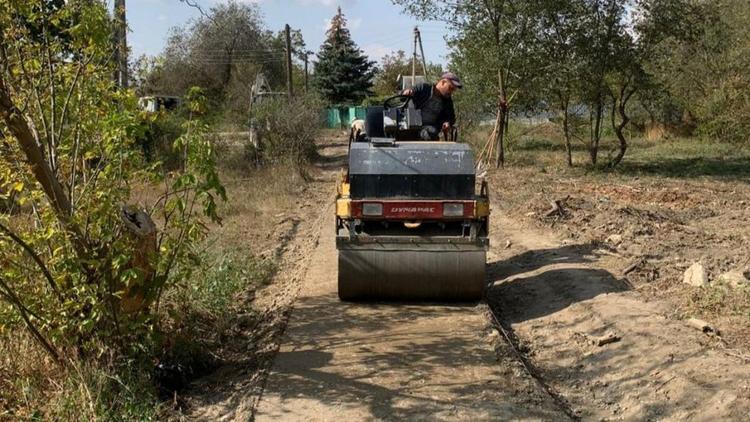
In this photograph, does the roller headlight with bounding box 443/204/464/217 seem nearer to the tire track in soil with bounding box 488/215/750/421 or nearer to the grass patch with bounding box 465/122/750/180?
the tire track in soil with bounding box 488/215/750/421

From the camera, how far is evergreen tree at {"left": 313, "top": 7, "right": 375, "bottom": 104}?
58156mm

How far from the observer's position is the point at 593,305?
752 cm

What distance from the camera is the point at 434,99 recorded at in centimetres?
885

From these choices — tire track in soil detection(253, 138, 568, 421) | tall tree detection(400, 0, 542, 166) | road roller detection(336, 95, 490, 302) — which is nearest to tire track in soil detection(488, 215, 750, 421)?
tire track in soil detection(253, 138, 568, 421)

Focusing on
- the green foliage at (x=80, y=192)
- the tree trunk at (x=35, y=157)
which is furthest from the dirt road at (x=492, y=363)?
the tree trunk at (x=35, y=157)

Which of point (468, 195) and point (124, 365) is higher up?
point (468, 195)

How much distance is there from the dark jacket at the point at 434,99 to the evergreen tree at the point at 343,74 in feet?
161

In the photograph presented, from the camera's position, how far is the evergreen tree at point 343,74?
58.2 metres

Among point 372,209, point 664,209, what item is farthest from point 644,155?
point 372,209

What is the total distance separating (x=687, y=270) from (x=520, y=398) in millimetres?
3788

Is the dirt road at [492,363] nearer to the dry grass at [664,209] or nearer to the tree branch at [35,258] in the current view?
the dry grass at [664,209]

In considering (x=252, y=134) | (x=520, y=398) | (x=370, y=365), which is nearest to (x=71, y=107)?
(x=370, y=365)

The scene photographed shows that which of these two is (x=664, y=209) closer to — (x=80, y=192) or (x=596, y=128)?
(x=596, y=128)

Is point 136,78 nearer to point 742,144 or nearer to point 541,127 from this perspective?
point 742,144
